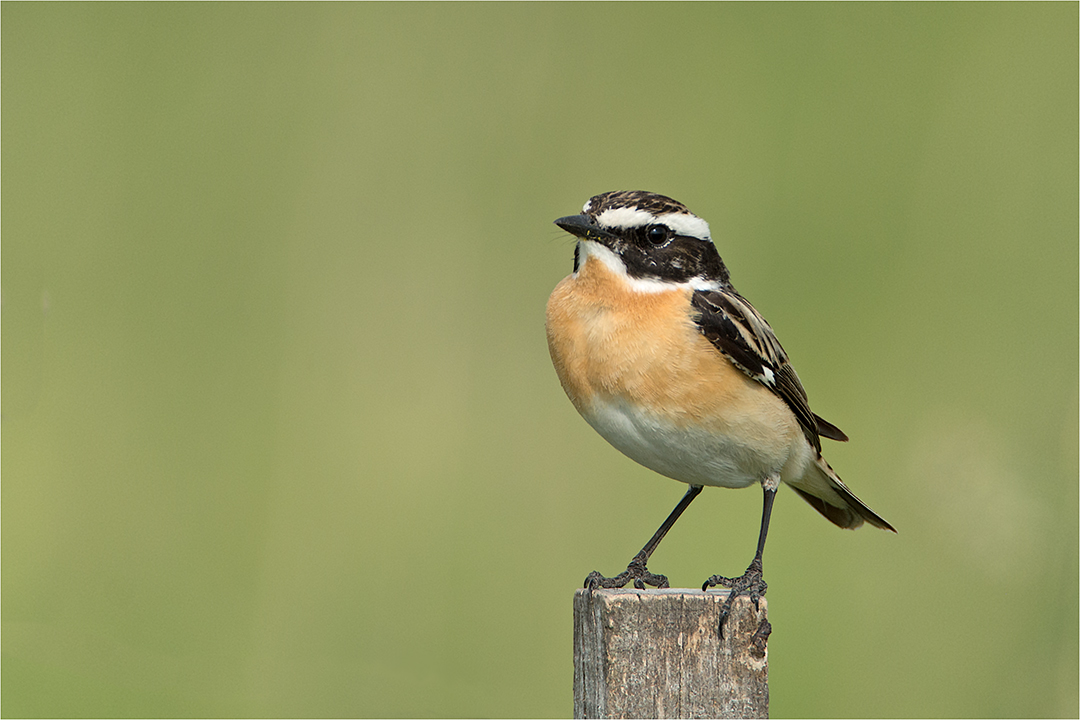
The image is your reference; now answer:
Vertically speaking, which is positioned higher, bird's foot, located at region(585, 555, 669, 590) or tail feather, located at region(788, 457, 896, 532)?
tail feather, located at region(788, 457, 896, 532)

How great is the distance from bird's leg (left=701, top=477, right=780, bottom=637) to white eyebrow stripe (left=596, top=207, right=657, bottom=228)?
4.45ft

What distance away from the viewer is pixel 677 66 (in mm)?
9695

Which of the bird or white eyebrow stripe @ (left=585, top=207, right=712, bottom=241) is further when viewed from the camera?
white eyebrow stripe @ (left=585, top=207, right=712, bottom=241)

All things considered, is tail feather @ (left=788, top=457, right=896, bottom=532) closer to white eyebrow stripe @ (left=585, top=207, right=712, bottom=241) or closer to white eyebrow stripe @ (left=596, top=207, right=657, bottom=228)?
white eyebrow stripe @ (left=585, top=207, right=712, bottom=241)

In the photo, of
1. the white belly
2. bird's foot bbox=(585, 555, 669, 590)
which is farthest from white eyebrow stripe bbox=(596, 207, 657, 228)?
bird's foot bbox=(585, 555, 669, 590)

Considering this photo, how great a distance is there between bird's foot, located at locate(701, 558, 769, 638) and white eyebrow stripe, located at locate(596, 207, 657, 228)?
59.5 inches

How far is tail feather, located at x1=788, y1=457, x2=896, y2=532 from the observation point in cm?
588

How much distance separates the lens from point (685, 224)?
524 centimetres

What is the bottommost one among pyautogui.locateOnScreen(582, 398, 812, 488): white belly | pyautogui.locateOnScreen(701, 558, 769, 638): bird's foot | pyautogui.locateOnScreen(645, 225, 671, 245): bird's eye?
pyautogui.locateOnScreen(701, 558, 769, 638): bird's foot

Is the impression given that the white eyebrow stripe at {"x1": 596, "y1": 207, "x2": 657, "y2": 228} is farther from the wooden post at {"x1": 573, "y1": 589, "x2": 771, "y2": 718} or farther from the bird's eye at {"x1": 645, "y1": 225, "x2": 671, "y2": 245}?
the wooden post at {"x1": 573, "y1": 589, "x2": 771, "y2": 718}

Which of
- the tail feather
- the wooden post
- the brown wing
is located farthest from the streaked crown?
the wooden post

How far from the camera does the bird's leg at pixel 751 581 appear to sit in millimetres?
3914

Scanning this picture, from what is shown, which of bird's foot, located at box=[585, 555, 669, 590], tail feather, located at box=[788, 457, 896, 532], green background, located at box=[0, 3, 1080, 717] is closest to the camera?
bird's foot, located at box=[585, 555, 669, 590]

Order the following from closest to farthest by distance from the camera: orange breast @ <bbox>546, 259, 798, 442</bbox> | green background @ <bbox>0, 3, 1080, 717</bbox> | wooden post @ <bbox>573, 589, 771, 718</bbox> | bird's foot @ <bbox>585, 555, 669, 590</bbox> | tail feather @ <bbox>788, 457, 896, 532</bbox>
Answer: wooden post @ <bbox>573, 589, 771, 718</bbox>, orange breast @ <bbox>546, 259, 798, 442</bbox>, bird's foot @ <bbox>585, 555, 669, 590</bbox>, tail feather @ <bbox>788, 457, 896, 532</bbox>, green background @ <bbox>0, 3, 1080, 717</bbox>
